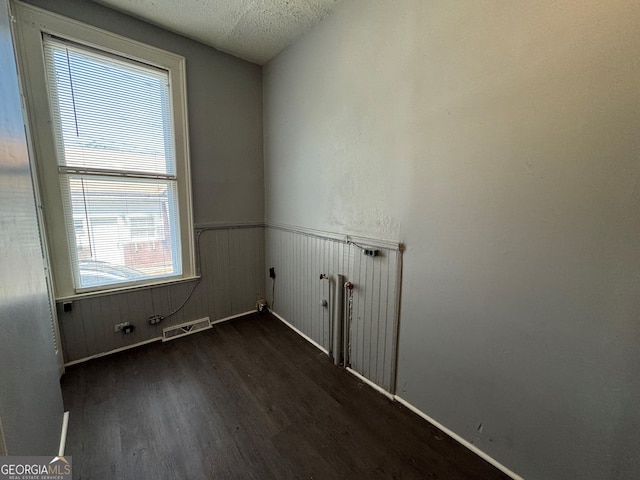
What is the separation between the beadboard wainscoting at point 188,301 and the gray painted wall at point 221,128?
0.83 feet

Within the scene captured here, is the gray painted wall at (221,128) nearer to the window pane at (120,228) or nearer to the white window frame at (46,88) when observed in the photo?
the white window frame at (46,88)

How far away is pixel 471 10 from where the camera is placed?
4.33 ft

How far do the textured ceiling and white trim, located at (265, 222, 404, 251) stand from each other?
5.88 feet

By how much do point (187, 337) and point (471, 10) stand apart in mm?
3372

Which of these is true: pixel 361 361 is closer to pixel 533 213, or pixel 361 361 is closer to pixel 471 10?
pixel 533 213

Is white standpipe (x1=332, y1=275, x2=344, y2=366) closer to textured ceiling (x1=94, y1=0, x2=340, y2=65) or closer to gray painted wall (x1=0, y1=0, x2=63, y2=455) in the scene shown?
gray painted wall (x1=0, y1=0, x2=63, y2=455)

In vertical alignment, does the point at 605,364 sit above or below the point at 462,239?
below

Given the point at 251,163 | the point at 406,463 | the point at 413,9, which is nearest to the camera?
the point at 406,463

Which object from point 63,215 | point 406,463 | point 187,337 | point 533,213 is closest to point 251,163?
point 63,215

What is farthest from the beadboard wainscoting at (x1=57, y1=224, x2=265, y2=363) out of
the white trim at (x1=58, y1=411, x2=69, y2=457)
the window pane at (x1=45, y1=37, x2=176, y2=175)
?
the window pane at (x1=45, y1=37, x2=176, y2=175)

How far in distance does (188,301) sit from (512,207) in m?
2.95

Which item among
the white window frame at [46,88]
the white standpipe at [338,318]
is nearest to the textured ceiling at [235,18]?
the white window frame at [46,88]

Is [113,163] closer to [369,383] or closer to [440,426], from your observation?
[369,383]

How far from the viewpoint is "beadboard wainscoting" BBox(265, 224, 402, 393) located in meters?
1.86
